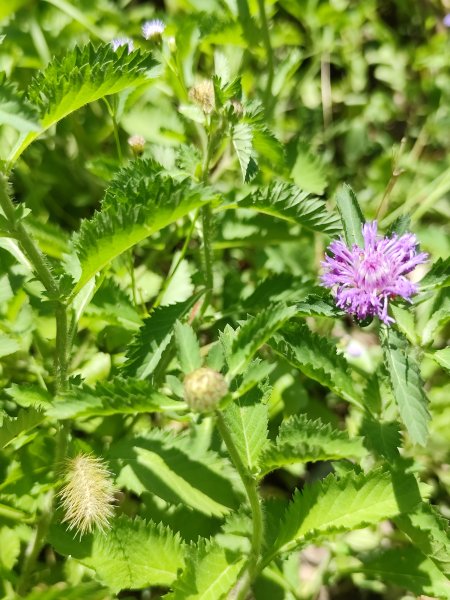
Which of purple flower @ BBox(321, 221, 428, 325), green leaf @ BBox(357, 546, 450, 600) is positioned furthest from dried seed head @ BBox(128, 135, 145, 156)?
green leaf @ BBox(357, 546, 450, 600)

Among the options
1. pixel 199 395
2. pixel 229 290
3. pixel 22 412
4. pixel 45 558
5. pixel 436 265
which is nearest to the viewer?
pixel 199 395

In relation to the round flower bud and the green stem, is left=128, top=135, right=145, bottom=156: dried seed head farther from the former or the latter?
the round flower bud

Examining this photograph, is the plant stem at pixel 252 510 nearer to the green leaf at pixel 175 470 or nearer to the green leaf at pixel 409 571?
the green leaf at pixel 175 470

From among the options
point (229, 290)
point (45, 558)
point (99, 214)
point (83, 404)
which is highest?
point (229, 290)

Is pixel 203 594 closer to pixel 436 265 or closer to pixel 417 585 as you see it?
pixel 417 585

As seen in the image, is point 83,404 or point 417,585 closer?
point 83,404

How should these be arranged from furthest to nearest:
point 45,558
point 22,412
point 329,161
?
1. point 329,161
2. point 45,558
3. point 22,412

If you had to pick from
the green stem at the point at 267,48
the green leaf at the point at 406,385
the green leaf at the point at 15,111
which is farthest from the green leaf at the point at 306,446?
the green stem at the point at 267,48

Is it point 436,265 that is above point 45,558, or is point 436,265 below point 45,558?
above

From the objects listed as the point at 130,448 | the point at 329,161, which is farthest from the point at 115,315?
the point at 329,161
